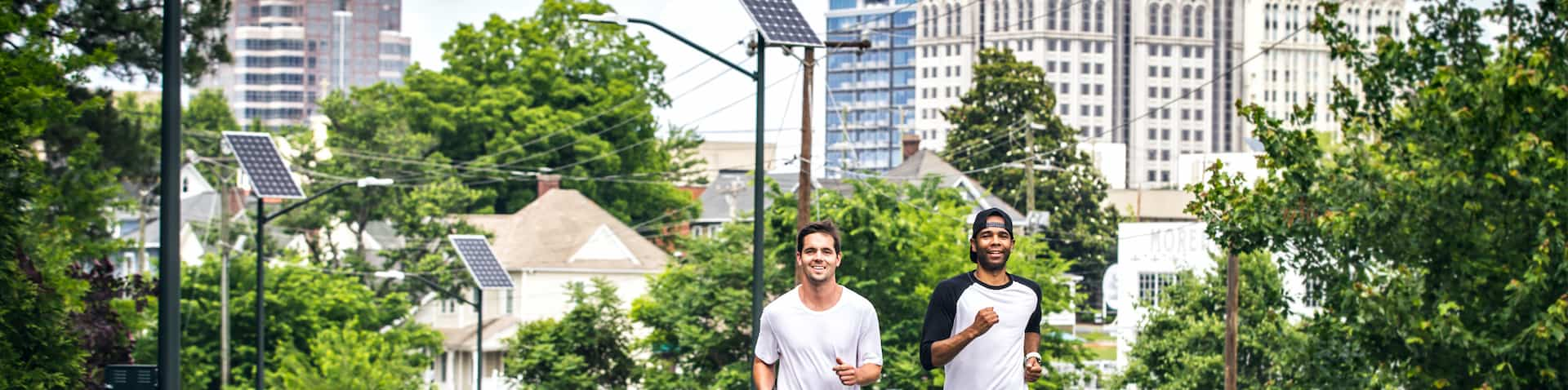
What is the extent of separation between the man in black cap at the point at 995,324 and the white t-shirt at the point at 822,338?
276 mm

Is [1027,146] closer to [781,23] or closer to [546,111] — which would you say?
[546,111]

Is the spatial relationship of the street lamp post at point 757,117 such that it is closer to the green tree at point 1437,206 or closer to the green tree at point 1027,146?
the green tree at point 1437,206

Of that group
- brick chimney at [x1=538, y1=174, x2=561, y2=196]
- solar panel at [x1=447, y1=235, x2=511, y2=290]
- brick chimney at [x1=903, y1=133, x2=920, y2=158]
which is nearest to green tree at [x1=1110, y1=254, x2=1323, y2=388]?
solar panel at [x1=447, y1=235, x2=511, y2=290]

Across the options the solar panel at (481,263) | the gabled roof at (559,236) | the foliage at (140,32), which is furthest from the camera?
the gabled roof at (559,236)

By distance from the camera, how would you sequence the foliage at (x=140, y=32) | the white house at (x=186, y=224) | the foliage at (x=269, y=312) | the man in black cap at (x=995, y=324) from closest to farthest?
the man in black cap at (x=995, y=324) < the foliage at (x=140, y=32) < the foliage at (x=269, y=312) < the white house at (x=186, y=224)

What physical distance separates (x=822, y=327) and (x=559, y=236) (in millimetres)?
61309

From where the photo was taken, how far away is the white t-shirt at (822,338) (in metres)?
8.69

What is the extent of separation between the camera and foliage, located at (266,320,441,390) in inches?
1831

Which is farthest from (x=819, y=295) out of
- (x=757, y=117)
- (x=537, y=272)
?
(x=537, y=272)

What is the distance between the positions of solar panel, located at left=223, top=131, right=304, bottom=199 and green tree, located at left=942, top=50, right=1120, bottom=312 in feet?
200

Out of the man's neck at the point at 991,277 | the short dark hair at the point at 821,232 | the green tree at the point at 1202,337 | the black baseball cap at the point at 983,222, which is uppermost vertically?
the black baseball cap at the point at 983,222

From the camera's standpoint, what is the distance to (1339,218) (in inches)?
919

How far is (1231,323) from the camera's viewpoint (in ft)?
128

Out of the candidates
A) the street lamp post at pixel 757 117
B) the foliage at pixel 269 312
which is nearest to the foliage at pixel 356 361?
the foliage at pixel 269 312
